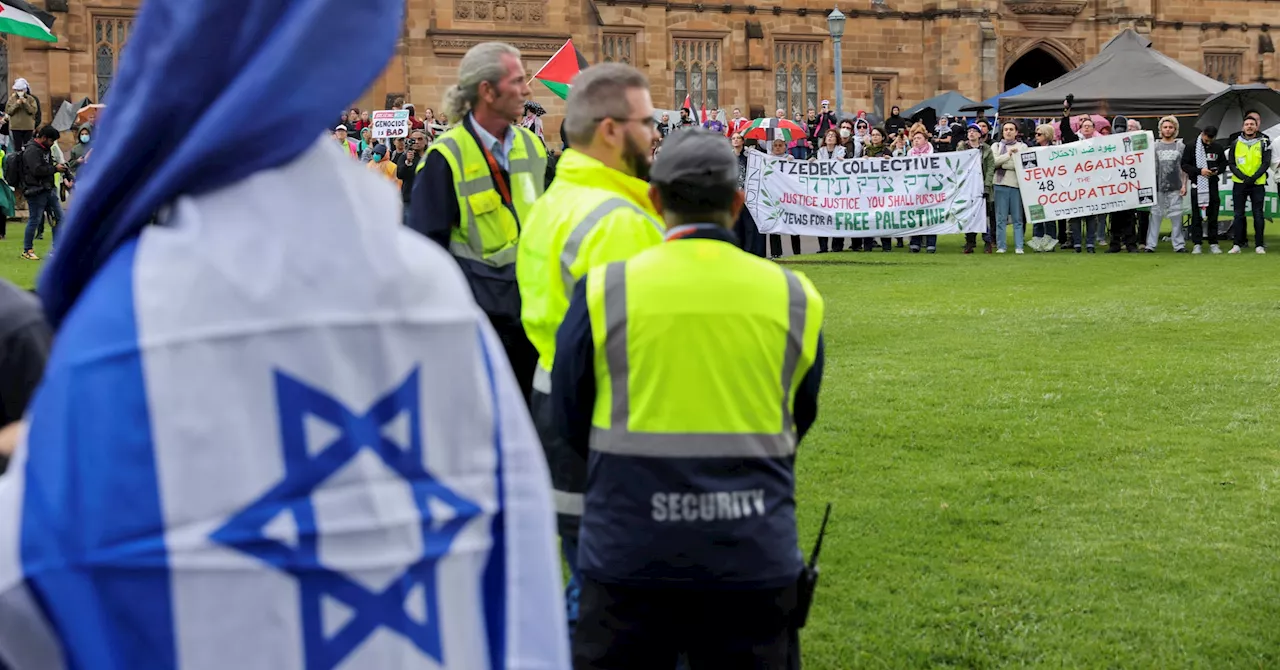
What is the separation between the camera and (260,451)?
1.62m

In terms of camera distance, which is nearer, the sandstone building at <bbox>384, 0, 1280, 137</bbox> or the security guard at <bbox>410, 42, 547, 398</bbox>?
the security guard at <bbox>410, 42, 547, 398</bbox>

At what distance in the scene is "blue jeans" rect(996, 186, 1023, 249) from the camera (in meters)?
24.3

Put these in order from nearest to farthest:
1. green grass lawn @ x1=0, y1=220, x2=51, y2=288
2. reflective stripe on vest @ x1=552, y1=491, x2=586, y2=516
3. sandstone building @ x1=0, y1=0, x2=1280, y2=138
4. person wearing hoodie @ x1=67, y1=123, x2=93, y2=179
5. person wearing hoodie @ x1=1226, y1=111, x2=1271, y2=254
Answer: reflective stripe on vest @ x1=552, y1=491, x2=586, y2=516
green grass lawn @ x1=0, y1=220, x2=51, y2=288
person wearing hoodie @ x1=1226, y1=111, x2=1271, y2=254
person wearing hoodie @ x1=67, y1=123, x2=93, y2=179
sandstone building @ x1=0, y1=0, x2=1280, y2=138

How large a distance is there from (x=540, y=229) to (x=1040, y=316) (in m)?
11.2

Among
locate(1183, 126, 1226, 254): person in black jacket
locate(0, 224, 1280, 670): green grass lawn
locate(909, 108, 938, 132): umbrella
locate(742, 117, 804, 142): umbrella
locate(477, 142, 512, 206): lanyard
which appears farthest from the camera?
locate(909, 108, 938, 132): umbrella

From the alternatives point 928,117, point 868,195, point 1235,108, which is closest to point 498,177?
point 868,195

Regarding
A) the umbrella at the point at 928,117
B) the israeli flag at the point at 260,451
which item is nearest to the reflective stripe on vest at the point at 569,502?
the israeli flag at the point at 260,451

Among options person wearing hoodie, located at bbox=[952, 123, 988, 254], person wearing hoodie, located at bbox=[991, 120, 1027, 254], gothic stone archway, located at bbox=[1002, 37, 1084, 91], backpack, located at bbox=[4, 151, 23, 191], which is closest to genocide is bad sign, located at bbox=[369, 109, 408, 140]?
backpack, located at bbox=[4, 151, 23, 191]

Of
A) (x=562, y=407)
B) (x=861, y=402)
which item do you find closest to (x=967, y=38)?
(x=861, y=402)

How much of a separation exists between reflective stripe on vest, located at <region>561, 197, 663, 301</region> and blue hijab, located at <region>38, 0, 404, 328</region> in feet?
8.55

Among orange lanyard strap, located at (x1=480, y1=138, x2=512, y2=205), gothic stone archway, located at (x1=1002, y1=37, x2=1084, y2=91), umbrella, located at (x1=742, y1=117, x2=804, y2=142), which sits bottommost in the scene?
orange lanyard strap, located at (x1=480, y1=138, x2=512, y2=205)

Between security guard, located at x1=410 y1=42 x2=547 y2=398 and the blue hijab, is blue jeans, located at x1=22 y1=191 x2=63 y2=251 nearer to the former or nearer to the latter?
security guard, located at x1=410 y1=42 x2=547 y2=398

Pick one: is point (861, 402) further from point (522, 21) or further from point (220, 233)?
point (522, 21)

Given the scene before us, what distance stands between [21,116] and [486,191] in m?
23.8
